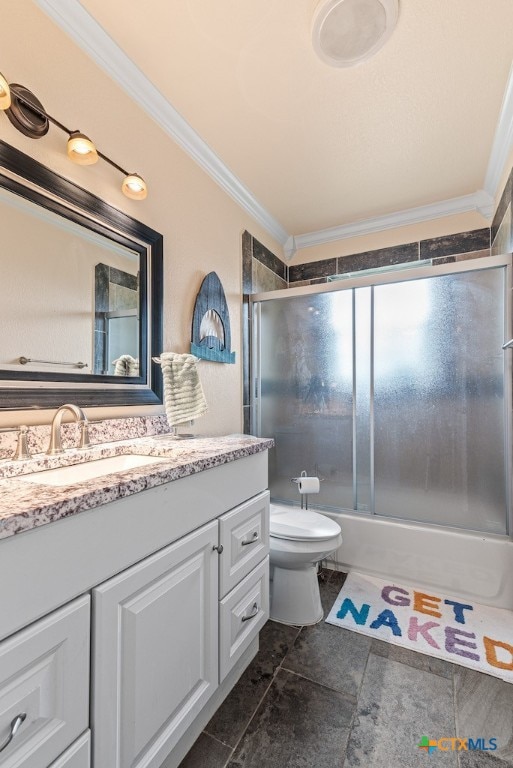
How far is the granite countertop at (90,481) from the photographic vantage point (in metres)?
0.59

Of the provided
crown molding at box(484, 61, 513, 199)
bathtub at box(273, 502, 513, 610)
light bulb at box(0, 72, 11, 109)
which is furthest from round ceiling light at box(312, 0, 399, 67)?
bathtub at box(273, 502, 513, 610)

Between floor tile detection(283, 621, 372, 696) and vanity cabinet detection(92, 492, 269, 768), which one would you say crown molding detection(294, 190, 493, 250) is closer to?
vanity cabinet detection(92, 492, 269, 768)

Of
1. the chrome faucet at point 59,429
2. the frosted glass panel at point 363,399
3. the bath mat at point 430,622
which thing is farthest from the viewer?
the frosted glass panel at point 363,399

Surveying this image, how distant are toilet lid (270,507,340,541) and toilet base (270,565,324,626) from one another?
179 millimetres

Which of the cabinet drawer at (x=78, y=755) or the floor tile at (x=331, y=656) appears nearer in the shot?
the cabinet drawer at (x=78, y=755)

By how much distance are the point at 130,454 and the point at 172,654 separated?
0.61 meters

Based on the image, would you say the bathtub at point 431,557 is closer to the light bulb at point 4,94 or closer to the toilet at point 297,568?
the toilet at point 297,568

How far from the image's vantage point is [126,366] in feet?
4.75

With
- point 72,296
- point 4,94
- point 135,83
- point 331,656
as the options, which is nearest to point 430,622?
point 331,656

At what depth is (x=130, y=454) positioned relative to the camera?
125 centimetres

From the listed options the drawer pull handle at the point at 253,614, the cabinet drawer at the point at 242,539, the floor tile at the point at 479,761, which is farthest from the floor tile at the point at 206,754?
the floor tile at the point at 479,761

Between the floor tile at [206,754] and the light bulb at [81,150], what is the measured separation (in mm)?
1947

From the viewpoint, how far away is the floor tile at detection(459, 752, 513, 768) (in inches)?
40.4

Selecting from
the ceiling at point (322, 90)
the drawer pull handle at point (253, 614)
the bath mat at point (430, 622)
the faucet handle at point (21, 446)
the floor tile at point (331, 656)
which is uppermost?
the ceiling at point (322, 90)
